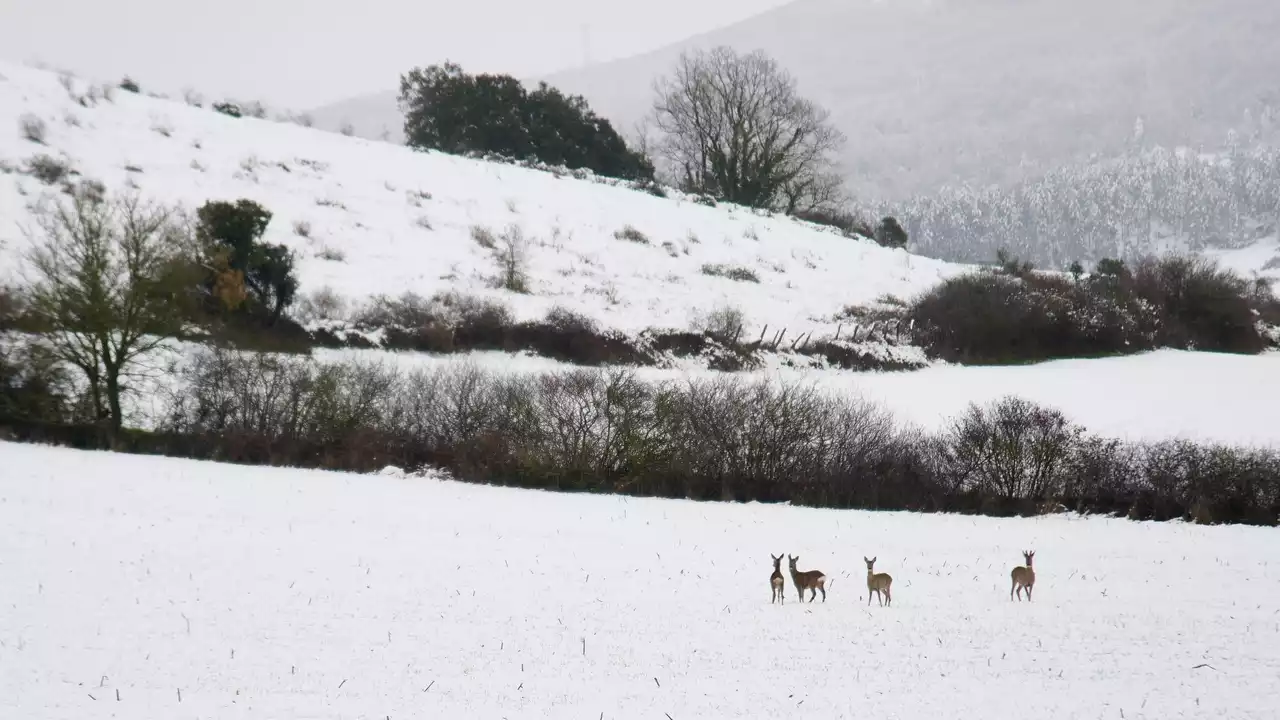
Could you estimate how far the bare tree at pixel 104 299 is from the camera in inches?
810

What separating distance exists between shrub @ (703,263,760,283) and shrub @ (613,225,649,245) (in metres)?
3.60

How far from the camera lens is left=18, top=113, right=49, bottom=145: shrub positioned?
102ft

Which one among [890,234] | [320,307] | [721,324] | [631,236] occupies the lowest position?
[320,307]

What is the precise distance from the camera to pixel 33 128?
102 ft

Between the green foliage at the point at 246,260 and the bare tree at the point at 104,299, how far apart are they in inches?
104

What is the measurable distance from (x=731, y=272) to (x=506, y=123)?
72.4ft

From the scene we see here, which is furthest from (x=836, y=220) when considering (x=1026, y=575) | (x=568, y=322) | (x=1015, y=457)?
(x=1026, y=575)

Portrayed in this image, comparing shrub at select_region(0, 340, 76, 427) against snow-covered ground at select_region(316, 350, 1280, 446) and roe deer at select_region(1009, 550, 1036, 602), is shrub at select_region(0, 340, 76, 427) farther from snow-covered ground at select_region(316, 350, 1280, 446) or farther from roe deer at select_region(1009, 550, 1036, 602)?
roe deer at select_region(1009, 550, 1036, 602)

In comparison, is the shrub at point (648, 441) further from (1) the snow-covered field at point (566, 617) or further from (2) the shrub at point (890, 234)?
(2) the shrub at point (890, 234)

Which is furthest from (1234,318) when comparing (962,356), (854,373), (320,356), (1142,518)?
(320,356)

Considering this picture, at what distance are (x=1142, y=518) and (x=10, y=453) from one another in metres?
26.5

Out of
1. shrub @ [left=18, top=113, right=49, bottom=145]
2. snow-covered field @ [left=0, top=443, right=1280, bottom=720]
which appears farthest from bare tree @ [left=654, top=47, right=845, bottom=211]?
snow-covered field @ [left=0, top=443, right=1280, bottom=720]

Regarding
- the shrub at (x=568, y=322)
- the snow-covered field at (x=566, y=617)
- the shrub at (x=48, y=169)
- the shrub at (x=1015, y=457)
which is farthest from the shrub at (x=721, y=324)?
the shrub at (x=48, y=169)

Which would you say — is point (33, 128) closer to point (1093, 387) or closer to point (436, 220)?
point (436, 220)
